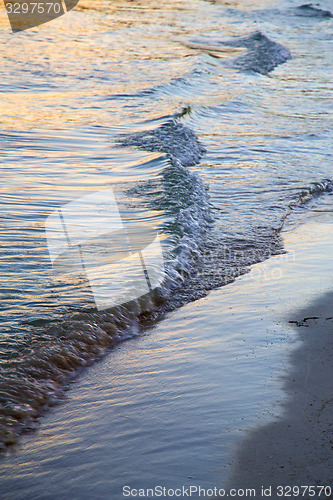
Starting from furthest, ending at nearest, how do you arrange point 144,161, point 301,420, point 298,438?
point 144,161, point 301,420, point 298,438

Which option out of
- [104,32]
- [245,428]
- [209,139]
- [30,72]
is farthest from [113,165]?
[104,32]

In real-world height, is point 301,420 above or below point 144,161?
above

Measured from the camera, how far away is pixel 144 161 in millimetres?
7344

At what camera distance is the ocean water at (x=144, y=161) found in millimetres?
3604

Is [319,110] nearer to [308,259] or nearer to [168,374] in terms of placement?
[308,259]

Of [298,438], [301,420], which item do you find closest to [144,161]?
[301,420]

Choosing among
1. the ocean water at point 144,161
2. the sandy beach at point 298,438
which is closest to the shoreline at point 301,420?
the sandy beach at point 298,438

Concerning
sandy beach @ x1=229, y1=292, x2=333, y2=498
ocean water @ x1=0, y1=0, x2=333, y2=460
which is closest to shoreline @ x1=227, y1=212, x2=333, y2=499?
sandy beach @ x1=229, y1=292, x2=333, y2=498

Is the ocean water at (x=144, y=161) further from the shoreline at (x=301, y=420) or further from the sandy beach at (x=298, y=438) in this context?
the sandy beach at (x=298, y=438)

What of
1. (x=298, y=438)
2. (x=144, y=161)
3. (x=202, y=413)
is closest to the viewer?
(x=298, y=438)

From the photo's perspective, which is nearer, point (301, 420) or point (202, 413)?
point (301, 420)

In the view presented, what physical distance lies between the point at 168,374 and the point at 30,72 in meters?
10.7

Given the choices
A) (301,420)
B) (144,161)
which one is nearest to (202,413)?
(301,420)

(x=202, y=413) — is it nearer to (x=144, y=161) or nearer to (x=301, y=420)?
(x=301, y=420)
